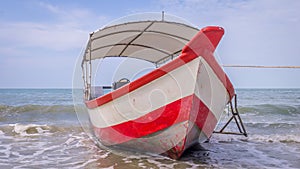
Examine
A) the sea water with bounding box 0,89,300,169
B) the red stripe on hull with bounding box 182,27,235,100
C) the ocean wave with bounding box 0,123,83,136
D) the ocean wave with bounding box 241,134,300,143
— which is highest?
the red stripe on hull with bounding box 182,27,235,100

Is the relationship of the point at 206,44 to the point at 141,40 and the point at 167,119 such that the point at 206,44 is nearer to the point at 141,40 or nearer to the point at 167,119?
the point at 167,119

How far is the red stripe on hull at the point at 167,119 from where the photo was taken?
15.0 ft

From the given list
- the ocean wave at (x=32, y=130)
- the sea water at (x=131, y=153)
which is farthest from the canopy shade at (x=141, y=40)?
the ocean wave at (x=32, y=130)

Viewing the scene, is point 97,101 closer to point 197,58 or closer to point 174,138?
point 174,138

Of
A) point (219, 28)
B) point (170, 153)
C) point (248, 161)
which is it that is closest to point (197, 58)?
point (219, 28)

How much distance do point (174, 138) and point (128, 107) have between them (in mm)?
994

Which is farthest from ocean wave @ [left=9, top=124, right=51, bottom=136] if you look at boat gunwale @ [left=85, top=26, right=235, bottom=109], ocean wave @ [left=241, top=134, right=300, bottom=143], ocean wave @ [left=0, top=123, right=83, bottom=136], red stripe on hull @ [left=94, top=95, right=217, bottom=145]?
ocean wave @ [left=241, top=134, right=300, bottom=143]

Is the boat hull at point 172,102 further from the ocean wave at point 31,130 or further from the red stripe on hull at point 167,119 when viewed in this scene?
the ocean wave at point 31,130

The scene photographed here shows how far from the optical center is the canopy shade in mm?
6098

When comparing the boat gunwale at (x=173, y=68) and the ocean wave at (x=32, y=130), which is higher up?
the boat gunwale at (x=173, y=68)

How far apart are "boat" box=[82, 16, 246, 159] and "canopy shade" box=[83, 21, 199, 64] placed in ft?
0.18

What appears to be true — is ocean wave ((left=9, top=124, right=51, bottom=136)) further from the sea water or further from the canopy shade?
the canopy shade

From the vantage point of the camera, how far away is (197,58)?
4.40m

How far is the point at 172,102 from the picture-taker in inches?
181
